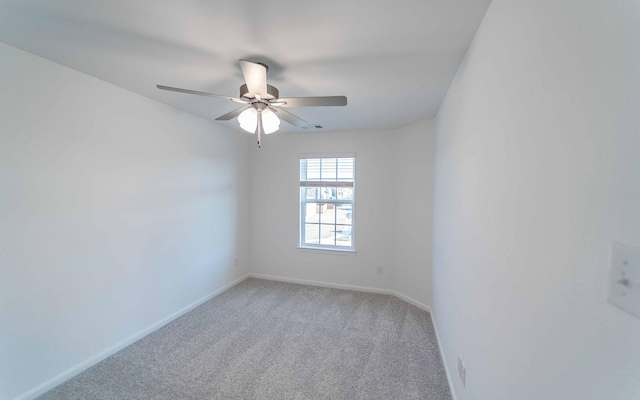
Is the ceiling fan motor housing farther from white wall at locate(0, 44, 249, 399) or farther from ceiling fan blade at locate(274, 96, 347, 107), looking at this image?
white wall at locate(0, 44, 249, 399)

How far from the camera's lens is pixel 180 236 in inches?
126

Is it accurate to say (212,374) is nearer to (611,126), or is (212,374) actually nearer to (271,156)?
(611,126)

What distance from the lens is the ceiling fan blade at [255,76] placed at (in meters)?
1.64

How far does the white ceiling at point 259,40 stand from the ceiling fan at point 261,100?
0.17 metres

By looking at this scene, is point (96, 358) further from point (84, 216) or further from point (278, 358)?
point (278, 358)

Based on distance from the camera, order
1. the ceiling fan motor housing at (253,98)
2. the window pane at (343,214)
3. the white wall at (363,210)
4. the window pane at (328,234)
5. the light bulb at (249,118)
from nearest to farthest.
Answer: the ceiling fan motor housing at (253,98), the light bulb at (249,118), the white wall at (363,210), the window pane at (343,214), the window pane at (328,234)

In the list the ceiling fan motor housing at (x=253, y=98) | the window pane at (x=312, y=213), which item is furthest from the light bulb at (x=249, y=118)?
the window pane at (x=312, y=213)

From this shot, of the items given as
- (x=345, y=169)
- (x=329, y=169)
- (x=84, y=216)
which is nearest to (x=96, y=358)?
(x=84, y=216)

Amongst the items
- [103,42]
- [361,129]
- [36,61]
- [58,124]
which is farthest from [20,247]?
[361,129]

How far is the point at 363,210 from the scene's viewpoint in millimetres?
4082

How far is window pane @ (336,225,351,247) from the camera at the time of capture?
429 cm

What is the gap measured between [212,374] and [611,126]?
9.06 feet

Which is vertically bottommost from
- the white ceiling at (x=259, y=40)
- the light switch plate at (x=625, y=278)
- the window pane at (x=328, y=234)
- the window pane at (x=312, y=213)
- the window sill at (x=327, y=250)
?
the window sill at (x=327, y=250)

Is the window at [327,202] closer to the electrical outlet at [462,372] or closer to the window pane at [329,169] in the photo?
the window pane at [329,169]
